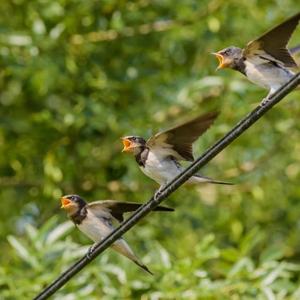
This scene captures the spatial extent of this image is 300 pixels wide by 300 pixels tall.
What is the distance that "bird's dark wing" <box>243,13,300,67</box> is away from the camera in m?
2.66

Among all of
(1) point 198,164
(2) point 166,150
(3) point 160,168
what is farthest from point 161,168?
(1) point 198,164

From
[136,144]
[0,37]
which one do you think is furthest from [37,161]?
[136,144]

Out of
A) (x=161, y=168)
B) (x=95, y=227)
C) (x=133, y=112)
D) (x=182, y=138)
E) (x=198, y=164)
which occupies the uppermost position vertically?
(x=133, y=112)

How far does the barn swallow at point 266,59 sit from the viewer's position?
2721 mm

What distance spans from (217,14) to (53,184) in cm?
111

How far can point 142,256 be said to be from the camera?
4.94m

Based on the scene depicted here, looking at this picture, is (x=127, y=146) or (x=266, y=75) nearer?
(x=266, y=75)

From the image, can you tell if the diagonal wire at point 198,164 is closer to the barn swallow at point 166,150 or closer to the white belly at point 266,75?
the barn swallow at point 166,150

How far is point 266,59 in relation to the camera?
2844mm

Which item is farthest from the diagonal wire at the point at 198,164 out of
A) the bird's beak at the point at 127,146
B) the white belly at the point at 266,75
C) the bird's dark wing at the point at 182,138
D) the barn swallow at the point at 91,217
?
the barn swallow at the point at 91,217

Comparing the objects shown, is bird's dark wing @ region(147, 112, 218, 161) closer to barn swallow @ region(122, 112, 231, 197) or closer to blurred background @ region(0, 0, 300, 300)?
barn swallow @ region(122, 112, 231, 197)

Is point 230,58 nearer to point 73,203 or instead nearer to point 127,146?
point 127,146

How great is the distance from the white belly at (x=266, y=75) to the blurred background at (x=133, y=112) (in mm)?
2058

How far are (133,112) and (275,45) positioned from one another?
8.95ft
